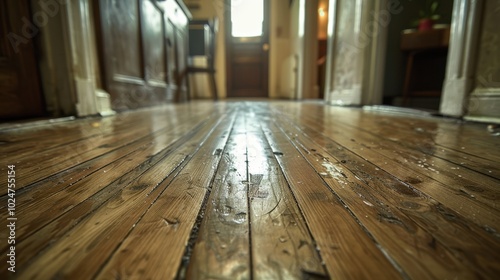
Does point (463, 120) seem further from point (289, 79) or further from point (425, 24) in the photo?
point (289, 79)

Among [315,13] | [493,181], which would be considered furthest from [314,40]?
[493,181]

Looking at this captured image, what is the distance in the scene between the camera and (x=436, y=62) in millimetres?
2656

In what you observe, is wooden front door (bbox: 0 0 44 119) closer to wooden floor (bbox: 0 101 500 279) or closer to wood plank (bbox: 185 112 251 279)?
wooden floor (bbox: 0 101 500 279)

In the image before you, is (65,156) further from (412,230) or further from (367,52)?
(367,52)

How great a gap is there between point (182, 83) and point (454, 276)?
386 cm

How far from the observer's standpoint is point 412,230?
342 mm

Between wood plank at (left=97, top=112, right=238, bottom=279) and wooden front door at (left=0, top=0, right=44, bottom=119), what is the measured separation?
1.32 meters

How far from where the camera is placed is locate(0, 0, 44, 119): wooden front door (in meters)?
1.28

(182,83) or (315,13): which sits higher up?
(315,13)

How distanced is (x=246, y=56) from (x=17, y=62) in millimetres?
4724

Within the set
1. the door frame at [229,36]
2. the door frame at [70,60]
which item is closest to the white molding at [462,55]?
the door frame at [70,60]

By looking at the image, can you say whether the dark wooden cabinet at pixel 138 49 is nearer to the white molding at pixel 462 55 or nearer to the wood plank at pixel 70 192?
the wood plank at pixel 70 192

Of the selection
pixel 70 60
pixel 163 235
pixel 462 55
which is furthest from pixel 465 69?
pixel 70 60

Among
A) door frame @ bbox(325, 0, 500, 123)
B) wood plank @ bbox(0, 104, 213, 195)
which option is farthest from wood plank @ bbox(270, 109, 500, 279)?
door frame @ bbox(325, 0, 500, 123)
